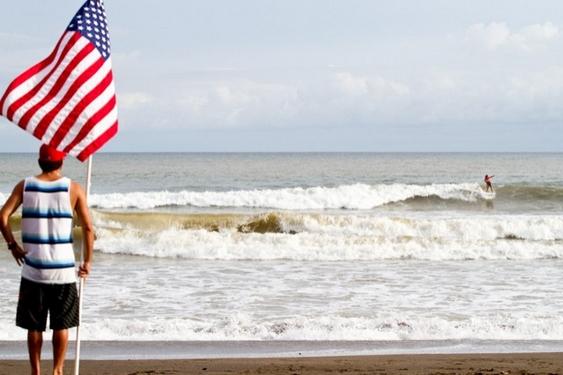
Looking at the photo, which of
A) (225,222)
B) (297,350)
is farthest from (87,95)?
(225,222)

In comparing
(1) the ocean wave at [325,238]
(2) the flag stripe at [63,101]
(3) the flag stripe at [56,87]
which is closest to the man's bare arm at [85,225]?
(2) the flag stripe at [63,101]

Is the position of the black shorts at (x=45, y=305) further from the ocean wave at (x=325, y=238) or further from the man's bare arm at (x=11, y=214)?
the ocean wave at (x=325, y=238)

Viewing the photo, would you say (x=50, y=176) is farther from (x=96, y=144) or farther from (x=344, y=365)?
(x=344, y=365)

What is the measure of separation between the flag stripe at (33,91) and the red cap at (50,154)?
0.30 m

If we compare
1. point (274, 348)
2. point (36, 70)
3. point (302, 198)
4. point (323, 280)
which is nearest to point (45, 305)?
point (36, 70)

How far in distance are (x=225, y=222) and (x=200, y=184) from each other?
2589cm

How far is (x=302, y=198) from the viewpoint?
125 ft

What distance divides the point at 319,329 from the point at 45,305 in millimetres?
4564

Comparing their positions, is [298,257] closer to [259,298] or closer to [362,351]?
[259,298]

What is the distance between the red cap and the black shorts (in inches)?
32.0

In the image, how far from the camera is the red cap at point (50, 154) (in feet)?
18.5

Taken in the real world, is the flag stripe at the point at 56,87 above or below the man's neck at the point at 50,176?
above

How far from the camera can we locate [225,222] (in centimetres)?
2639

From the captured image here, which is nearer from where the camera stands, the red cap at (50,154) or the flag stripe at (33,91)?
the red cap at (50,154)
